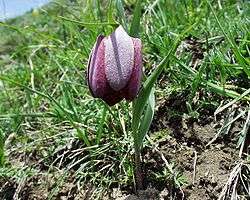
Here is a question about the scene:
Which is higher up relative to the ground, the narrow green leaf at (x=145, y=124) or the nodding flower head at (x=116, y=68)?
the nodding flower head at (x=116, y=68)

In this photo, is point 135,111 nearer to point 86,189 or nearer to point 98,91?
point 98,91

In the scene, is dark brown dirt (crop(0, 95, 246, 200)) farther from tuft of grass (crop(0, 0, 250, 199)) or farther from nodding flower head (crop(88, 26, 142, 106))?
nodding flower head (crop(88, 26, 142, 106))

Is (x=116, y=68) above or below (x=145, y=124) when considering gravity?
above

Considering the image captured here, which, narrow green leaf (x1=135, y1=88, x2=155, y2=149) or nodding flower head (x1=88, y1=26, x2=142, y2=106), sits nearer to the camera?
nodding flower head (x1=88, y1=26, x2=142, y2=106)

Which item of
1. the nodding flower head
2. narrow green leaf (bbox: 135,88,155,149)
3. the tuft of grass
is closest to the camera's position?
the nodding flower head

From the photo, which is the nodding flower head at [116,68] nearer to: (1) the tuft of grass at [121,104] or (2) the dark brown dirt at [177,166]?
(1) the tuft of grass at [121,104]

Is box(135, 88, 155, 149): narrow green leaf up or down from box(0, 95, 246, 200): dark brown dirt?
up

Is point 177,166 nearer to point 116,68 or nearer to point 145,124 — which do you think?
point 145,124

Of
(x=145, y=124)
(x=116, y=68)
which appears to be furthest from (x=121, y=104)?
(x=116, y=68)

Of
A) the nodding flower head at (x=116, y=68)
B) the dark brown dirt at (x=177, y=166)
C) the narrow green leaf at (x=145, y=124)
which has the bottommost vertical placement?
the dark brown dirt at (x=177, y=166)

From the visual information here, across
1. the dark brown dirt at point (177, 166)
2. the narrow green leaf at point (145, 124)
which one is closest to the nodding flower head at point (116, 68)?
the narrow green leaf at point (145, 124)

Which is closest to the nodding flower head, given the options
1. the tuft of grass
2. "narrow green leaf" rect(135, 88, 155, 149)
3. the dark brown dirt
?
the tuft of grass
